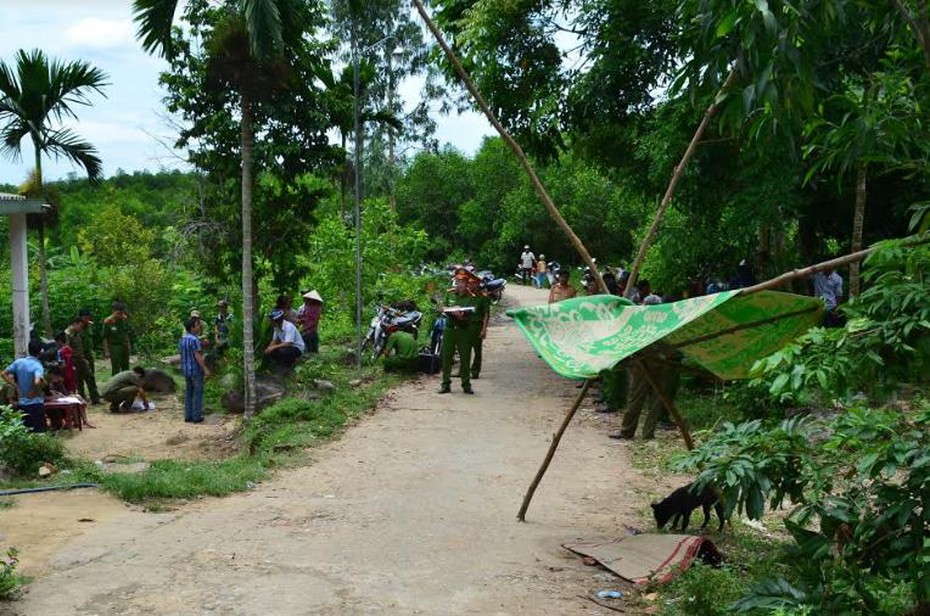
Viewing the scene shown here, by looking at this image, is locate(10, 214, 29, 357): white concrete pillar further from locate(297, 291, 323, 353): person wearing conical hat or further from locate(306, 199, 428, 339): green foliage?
locate(306, 199, 428, 339): green foliage

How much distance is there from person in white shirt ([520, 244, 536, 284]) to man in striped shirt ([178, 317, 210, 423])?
74.0 feet

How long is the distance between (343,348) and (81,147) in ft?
19.3

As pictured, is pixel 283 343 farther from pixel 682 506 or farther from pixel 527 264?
pixel 527 264

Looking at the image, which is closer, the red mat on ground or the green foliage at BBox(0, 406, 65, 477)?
the red mat on ground

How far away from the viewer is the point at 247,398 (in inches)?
496

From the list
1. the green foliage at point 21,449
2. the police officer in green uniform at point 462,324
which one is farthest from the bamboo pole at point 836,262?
the police officer in green uniform at point 462,324

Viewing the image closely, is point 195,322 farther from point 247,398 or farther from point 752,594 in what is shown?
point 752,594

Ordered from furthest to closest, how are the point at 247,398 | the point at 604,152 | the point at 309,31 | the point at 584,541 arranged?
the point at 604,152 < the point at 309,31 < the point at 247,398 < the point at 584,541

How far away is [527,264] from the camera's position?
35.5m

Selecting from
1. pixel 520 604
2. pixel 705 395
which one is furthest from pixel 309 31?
pixel 520 604

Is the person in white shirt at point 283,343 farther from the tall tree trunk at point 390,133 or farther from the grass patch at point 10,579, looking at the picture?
the tall tree trunk at point 390,133

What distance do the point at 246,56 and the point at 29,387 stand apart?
15.9 ft

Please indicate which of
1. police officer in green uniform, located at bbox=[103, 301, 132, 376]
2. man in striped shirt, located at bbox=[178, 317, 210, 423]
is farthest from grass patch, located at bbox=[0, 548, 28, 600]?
police officer in green uniform, located at bbox=[103, 301, 132, 376]

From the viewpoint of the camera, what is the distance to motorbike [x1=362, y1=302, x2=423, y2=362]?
647 inches
